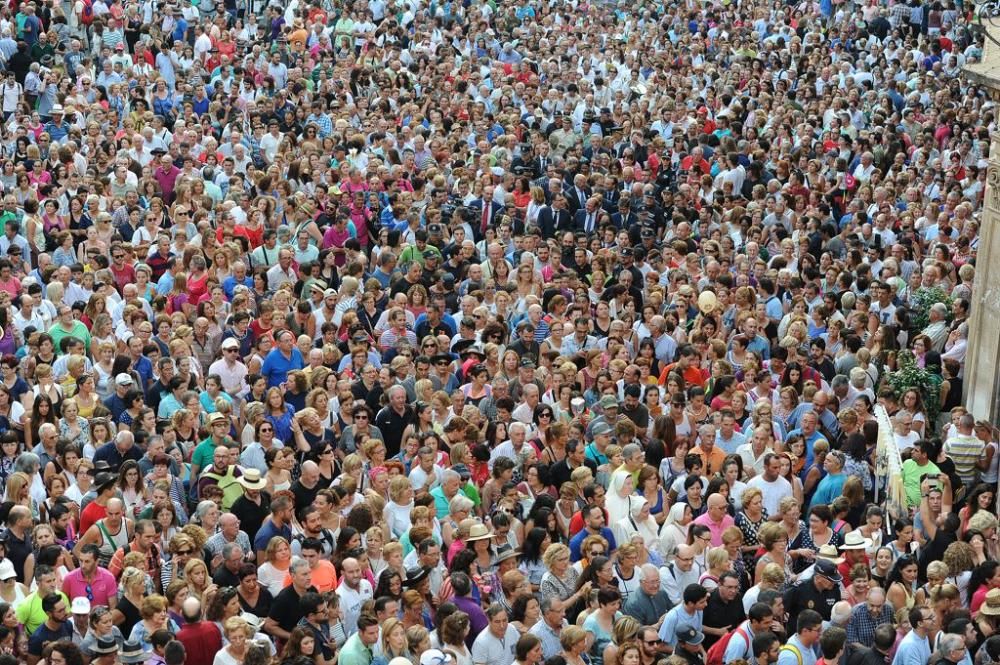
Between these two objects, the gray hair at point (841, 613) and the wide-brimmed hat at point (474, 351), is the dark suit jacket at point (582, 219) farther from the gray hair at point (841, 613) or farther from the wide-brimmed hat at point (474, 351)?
the gray hair at point (841, 613)

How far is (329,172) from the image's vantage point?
70.4 feet

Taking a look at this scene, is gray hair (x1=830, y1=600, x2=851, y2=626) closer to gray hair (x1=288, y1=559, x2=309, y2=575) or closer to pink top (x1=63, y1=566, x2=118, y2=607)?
gray hair (x1=288, y1=559, x2=309, y2=575)

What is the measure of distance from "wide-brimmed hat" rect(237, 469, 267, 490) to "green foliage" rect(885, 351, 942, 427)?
557 centimetres

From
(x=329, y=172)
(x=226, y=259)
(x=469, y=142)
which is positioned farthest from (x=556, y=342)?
(x=469, y=142)

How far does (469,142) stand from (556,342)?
7588 mm

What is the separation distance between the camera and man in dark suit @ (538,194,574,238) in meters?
20.6

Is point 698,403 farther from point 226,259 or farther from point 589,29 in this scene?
point 589,29

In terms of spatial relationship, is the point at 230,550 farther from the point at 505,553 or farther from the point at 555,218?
the point at 555,218

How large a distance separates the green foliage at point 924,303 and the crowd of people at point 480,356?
7 centimetres

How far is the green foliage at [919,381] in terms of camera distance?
629 inches

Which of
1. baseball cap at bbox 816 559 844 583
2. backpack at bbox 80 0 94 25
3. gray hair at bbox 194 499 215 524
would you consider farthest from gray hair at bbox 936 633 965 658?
backpack at bbox 80 0 94 25

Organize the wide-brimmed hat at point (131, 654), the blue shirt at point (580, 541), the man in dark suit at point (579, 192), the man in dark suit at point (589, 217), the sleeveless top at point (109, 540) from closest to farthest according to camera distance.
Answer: the wide-brimmed hat at point (131, 654), the sleeveless top at point (109, 540), the blue shirt at point (580, 541), the man in dark suit at point (589, 217), the man in dark suit at point (579, 192)

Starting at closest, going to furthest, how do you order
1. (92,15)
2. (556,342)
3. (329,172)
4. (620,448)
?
(620,448) → (556,342) → (329,172) → (92,15)

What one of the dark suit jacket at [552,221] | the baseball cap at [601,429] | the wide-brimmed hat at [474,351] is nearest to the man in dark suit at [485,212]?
the dark suit jacket at [552,221]
